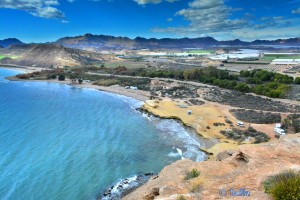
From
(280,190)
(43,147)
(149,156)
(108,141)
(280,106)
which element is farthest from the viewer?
(280,106)

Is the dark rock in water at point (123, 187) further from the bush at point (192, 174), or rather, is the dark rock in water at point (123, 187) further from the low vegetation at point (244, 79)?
the low vegetation at point (244, 79)

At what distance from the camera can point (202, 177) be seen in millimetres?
22422

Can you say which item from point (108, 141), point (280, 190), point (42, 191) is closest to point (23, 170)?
point (42, 191)

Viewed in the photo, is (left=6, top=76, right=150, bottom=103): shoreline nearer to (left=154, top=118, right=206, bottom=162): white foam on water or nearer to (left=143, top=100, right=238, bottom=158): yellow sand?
(left=143, top=100, right=238, bottom=158): yellow sand

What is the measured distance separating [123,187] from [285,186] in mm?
23331

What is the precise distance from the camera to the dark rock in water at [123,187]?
3325cm

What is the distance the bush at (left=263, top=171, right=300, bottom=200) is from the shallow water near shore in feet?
75.1

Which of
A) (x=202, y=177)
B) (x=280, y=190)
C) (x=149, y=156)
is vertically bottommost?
(x=149, y=156)

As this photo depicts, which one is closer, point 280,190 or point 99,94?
point 280,190

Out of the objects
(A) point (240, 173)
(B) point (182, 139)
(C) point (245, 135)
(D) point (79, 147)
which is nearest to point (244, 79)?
(C) point (245, 135)

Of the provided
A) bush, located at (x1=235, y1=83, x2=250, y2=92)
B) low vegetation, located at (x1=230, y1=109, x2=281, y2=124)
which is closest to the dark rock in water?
low vegetation, located at (x1=230, y1=109, x2=281, y2=124)

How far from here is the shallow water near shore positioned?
36.3 metres

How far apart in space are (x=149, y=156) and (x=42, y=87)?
86.6 m

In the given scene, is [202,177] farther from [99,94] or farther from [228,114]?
[99,94]
